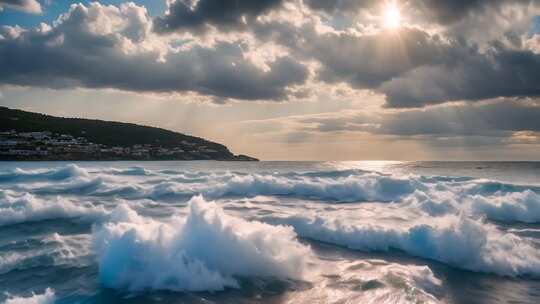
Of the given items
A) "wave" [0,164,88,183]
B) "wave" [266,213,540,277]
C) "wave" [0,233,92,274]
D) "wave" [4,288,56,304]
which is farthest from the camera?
"wave" [0,164,88,183]

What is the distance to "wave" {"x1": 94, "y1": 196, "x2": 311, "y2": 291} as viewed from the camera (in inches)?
387

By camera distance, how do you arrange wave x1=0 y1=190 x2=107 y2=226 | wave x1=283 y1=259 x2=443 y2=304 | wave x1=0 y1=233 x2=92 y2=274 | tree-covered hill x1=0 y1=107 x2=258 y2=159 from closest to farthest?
wave x1=283 y1=259 x2=443 y2=304
wave x1=0 y1=233 x2=92 y2=274
wave x1=0 y1=190 x2=107 y2=226
tree-covered hill x1=0 y1=107 x2=258 y2=159

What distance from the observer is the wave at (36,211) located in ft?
59.5

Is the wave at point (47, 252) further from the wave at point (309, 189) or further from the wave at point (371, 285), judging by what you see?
the wave at point (309, 189)

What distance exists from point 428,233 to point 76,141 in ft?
438

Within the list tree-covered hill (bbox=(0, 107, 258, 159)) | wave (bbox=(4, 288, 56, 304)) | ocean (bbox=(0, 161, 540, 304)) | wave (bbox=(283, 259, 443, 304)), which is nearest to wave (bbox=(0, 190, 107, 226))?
ocean (bbox=(0, 161, 540, 304))

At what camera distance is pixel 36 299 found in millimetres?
8766

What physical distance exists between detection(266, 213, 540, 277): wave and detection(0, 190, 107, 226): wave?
1209cm

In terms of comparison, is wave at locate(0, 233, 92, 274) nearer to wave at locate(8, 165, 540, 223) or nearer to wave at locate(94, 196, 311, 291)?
wave at locate(94, 196, 311, 291)

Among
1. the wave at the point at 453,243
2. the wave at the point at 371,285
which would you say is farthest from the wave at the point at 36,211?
the wave at the point at 371,285

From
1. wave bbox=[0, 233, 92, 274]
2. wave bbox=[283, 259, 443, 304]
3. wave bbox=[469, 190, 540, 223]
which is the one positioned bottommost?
wave bbox=[0, 233, 92, 274]

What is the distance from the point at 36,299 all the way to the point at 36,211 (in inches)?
486

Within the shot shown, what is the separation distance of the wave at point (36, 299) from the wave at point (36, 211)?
34.2 ft

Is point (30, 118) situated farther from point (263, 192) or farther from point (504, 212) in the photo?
point (504, 212)
